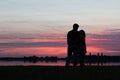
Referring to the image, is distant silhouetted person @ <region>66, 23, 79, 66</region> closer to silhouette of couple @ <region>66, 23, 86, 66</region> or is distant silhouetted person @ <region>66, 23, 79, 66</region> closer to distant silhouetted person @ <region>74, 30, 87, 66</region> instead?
silhouette of couple @ <region>66, 23, 86, 66</region>

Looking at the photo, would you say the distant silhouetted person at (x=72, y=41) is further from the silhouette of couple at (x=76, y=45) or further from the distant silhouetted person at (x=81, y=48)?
the distant silhouetted person at (x=81, y=48)

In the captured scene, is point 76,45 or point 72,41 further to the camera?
point 76,45

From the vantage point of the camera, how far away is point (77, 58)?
78.1ft

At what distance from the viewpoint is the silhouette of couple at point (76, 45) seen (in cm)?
2322

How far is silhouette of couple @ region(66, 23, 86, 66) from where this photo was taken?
76.2 ft

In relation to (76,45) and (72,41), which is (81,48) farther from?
(72,41)

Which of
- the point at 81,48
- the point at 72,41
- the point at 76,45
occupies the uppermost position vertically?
the point at 72,41

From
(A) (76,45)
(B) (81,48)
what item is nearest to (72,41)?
(A) (76,45)

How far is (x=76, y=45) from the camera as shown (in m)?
23.5
